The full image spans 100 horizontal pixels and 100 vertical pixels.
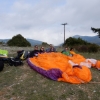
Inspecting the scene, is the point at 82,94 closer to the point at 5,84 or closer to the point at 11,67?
the point at 5,84

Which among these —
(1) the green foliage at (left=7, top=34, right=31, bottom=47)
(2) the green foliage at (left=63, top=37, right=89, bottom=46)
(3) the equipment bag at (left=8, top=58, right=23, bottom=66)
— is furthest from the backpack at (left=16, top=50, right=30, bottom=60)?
(2) the green foliage at (left=63, top=37, right=89, bottom=46)

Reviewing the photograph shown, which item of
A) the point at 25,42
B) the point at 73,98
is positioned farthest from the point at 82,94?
the point at 25,42

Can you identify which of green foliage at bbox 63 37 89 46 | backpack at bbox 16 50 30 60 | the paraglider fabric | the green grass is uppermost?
green foliage at bbox 63 37 89 46

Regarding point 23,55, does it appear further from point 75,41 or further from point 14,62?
Result: point 75,41

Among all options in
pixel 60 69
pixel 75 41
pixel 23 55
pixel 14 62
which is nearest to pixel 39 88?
pixel 60 69

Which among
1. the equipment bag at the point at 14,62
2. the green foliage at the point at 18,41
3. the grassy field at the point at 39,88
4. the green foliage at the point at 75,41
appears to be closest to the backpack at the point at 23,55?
the equipment bag at the point at 14,62

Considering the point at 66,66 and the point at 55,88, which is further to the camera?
the point at 66,66

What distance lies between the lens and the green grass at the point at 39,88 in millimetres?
6582

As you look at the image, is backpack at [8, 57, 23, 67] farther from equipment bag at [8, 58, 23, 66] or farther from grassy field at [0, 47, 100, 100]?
grassy field at [0, 47, 100, 100]

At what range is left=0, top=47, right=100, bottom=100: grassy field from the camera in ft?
21.6

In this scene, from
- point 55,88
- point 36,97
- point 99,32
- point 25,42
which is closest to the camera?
point 36,97

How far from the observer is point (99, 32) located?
127 feet

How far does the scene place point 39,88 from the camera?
23.0ft

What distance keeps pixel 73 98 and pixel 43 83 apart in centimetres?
118
